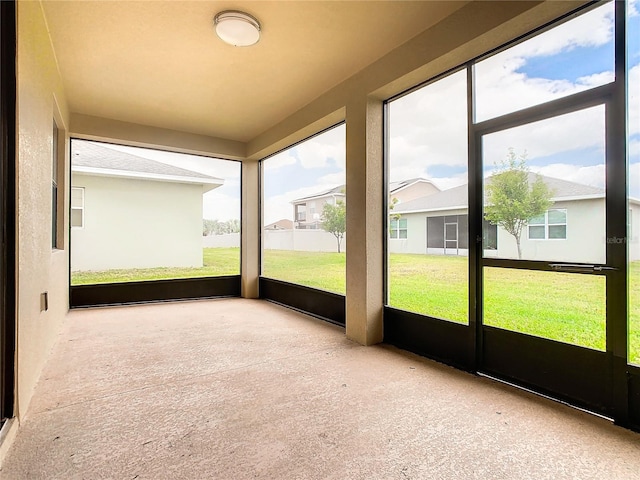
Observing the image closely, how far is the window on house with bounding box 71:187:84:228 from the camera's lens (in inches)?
229

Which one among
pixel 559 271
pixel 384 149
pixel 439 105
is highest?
pixel 439 105

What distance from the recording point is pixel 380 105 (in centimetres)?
380

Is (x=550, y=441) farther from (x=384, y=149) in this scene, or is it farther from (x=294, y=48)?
(x=294, y=48)

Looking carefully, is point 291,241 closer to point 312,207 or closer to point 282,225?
point 282,225

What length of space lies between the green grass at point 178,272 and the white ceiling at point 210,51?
8.51 ft

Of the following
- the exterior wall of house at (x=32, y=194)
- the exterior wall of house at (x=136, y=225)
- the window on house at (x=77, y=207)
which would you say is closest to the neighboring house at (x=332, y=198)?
the exterior wall of house at (x=136, y=225)

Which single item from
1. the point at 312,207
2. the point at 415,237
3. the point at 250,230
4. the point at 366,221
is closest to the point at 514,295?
the point at 415,237

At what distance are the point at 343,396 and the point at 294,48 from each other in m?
3.11

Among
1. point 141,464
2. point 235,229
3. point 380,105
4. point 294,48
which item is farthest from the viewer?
point 235,229

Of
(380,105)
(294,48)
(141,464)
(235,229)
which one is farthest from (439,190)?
(235,229)

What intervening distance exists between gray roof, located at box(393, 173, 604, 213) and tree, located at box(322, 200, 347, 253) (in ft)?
3.14

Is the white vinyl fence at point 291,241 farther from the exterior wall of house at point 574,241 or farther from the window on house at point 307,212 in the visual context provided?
the exterior wall of house at point 574,241

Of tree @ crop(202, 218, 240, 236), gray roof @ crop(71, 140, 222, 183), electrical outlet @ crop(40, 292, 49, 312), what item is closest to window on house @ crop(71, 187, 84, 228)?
gray roof @ crop(71, 140, 222, 183)

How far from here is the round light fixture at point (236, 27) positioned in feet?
9.11
